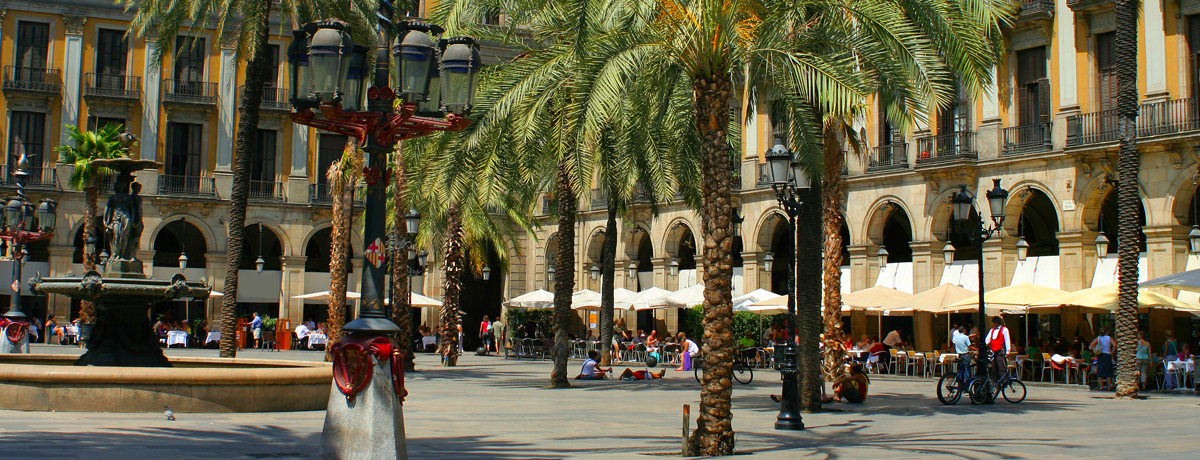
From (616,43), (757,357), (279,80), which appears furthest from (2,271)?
(616,43)

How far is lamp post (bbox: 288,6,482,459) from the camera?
7953mm

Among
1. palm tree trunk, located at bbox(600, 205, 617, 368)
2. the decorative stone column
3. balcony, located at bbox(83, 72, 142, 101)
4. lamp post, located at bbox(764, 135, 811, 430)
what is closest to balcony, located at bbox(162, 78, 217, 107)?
balcony, located at bbox(83, 72, 142, 101)

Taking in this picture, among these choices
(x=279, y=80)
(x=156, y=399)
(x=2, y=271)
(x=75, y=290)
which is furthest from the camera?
(x=279, y=80)

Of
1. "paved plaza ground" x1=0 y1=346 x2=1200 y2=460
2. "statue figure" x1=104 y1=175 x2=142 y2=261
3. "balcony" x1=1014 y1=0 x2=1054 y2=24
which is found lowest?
"paved plaza ground" x1=0 y1=346 x2=1200 y2=460

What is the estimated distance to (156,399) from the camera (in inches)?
492

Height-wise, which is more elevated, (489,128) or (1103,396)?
(489,128)

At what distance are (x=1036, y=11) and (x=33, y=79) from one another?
34.5m

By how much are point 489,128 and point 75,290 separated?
20.9 feet

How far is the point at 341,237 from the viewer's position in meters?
27.9

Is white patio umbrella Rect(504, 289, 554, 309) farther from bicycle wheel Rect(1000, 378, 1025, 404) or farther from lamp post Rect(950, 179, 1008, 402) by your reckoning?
bicycle wheel Rect(1000, 378, 1025, 404)

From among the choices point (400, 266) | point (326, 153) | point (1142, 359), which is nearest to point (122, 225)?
point (400, 266)

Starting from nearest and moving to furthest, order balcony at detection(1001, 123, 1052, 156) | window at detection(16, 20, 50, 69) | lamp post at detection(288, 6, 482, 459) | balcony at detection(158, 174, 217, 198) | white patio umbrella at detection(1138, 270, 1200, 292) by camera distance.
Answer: lamp post at detection(288, 6, 482, 459) → white patio umbrella at detection(1138, 270, 1200, 292) → balcony at detection(1001, 123, 1052, 156) → window at detection(16, 20, 50, 69) → balcony at detection(158, 174, 217, 198)

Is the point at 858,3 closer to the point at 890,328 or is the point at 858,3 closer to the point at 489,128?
the point at 489,128

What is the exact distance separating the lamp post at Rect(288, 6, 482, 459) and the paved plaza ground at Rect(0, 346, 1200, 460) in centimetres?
178
